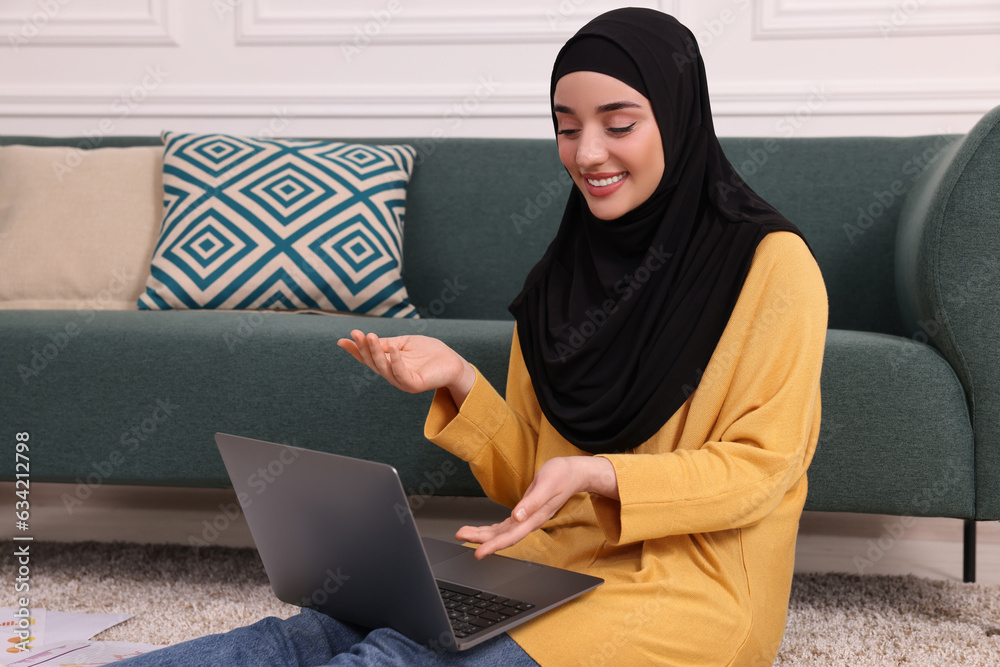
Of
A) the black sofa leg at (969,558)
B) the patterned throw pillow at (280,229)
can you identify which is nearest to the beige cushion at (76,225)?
the patterned throw pillow at (280,229)

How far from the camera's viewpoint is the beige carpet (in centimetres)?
116

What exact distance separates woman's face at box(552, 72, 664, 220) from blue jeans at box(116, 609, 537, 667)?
1.59 feet

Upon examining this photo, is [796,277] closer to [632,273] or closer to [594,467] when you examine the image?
[632,273]

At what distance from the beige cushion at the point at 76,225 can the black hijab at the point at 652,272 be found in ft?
3.83

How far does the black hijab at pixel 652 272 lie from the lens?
0.86 metres

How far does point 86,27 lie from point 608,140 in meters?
1.97

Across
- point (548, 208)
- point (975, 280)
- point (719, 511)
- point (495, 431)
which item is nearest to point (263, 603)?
point (495, 431)

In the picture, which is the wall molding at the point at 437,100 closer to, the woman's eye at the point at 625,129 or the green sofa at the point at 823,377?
the green sofa at the point at 823,377

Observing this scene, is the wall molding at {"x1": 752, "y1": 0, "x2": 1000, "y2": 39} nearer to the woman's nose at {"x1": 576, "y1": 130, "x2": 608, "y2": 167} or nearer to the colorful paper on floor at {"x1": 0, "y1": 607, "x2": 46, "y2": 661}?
the woman's nose at {"x1": 576, "y1": 130, "x2": 608, "y2": 167}

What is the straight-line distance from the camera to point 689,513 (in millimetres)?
777

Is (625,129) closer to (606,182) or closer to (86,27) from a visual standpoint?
(606,182)

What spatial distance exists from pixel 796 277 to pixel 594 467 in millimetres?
290

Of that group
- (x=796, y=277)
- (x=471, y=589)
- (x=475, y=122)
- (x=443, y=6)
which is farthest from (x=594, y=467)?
(x=443, y=6)

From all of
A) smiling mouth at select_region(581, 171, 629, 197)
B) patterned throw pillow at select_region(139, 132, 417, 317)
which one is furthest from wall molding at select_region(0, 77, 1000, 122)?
smiling mouth at select_region(581, 171, 629, 197)
